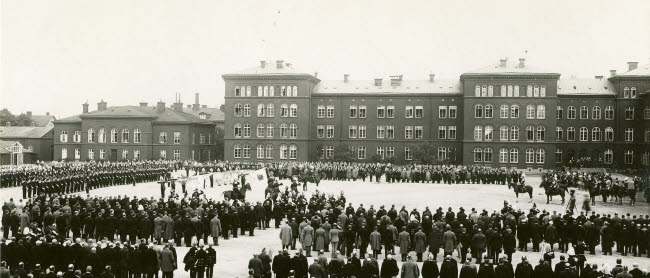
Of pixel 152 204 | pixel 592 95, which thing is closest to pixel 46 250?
pixel 152 204

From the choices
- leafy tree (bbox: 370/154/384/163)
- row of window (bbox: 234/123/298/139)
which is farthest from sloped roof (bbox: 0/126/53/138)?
leafy tree (bbox: 370/154/384/163)

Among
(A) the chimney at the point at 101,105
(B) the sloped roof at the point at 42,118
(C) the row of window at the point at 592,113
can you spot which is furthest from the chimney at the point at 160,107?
(B) the sloped roof at the point at 42,118

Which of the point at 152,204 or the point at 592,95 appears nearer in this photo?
the point at 152,204

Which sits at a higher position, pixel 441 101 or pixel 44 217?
pixel 441 101

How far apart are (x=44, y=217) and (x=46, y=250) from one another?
727cm

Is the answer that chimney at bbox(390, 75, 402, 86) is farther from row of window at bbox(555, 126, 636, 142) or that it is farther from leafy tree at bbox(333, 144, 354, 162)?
row of window at bbox(555, 126, 636, 142)

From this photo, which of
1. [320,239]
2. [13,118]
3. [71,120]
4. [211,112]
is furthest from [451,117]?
[13,118]

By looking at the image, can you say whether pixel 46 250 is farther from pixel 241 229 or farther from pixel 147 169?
pixel 147 169

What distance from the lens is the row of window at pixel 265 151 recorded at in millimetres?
77938

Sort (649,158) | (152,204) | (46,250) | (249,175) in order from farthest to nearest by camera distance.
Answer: (649,158), (249,175), (152,204), (46,250)

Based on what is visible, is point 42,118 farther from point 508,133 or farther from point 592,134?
point 592,134

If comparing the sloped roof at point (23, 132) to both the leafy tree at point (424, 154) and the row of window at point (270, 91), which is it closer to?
the row of window at point (270, 91)

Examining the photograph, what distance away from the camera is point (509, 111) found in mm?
73688

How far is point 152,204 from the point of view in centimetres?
2675
